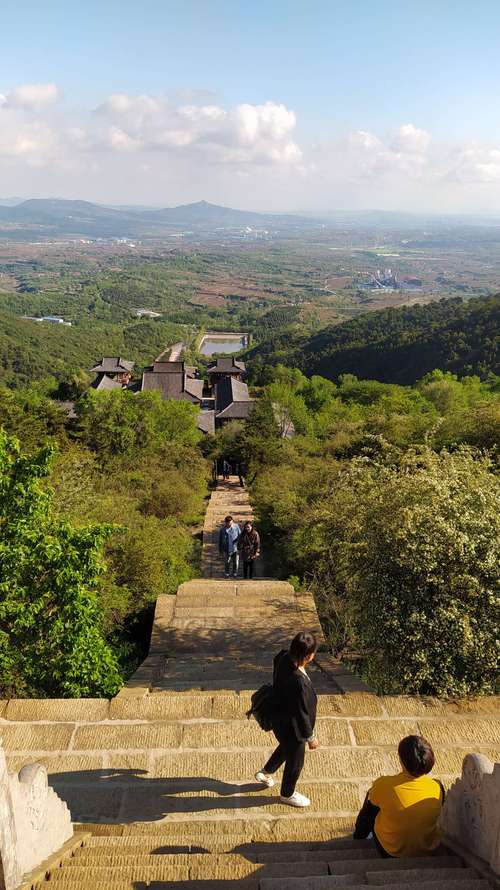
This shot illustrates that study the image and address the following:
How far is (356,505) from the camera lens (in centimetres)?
744

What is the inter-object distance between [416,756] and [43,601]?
3980 mm

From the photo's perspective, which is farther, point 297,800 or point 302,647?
point 297,800

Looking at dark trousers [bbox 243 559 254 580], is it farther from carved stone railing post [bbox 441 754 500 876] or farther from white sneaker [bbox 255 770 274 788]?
carved stone railing post [bbox 441 754 500 876]

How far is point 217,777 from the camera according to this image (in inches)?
165

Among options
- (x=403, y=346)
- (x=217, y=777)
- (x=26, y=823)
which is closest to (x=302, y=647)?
(x=217, y=777)

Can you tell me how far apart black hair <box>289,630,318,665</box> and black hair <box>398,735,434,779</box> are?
2.41ft

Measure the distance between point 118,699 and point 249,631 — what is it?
290 cm

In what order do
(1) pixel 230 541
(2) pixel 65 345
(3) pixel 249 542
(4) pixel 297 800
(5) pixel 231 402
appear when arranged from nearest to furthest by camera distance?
(4) pixel 297 800 → (3) pixel 249 542 → (1) pixel 230 541 → (5) pixel 231 402 → (2) pixel 65 345

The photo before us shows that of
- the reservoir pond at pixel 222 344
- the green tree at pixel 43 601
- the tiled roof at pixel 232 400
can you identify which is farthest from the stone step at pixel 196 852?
the reservoir pond at pixel 222 344

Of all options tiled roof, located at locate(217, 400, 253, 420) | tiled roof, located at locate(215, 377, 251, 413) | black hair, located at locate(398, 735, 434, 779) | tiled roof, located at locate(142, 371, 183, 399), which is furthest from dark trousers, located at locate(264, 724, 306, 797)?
tiled roof, located at locate(142, 371, 183, 399)

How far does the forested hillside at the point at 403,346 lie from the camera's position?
177ft

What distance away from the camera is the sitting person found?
3.02m

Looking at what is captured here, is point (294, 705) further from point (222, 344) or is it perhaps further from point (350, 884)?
point (222, 344)

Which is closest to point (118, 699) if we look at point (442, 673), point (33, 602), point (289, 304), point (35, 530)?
point (33, 602)
